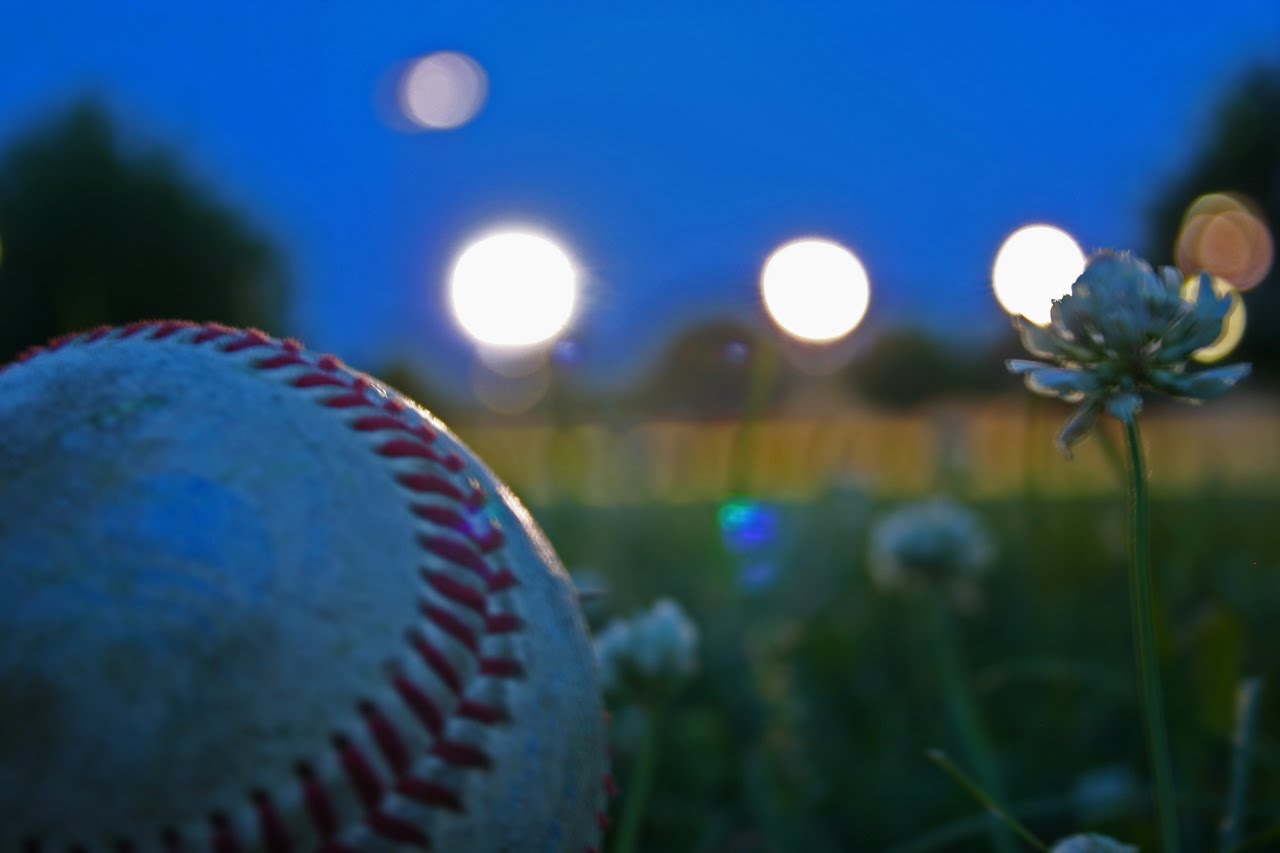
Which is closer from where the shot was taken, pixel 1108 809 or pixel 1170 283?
pixel 1170 283

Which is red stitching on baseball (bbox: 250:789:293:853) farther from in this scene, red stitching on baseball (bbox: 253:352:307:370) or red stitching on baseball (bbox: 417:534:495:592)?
red stitching on baseball (bbox: 253:352:307:370)

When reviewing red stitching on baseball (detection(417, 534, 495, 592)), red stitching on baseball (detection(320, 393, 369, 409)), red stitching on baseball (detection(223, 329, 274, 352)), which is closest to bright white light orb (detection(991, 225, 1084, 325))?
red stitching on baseball (detection(417, 534, 495, 592))

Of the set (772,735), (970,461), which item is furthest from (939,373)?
(772,735)

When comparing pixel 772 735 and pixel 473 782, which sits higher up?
pixel 473 782

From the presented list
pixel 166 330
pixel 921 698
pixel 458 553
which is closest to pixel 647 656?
pixel 458 553

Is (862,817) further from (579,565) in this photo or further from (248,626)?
(579,565)

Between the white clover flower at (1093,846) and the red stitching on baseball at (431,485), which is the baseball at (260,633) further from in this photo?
the white clover flower at (1093,846)

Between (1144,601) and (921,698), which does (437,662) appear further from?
(921,698)
